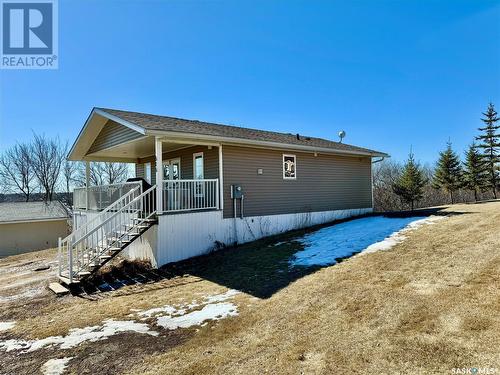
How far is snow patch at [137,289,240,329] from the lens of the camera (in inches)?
185

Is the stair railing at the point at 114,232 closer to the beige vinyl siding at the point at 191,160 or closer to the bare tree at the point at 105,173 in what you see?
the beige vinyl siding at the point at 191,160

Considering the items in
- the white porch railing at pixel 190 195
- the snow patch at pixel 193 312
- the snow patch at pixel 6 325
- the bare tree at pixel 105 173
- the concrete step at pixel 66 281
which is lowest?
the snow patch at pixel 6 325

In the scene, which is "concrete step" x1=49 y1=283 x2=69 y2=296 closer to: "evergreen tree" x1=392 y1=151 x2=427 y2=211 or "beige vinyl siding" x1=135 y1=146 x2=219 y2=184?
"beige vinyl siding" x1=135 y1=146 x2=219 y2=184

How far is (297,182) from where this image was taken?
12.1m

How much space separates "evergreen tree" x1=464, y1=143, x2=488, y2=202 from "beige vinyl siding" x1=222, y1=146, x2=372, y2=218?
12.3 meters

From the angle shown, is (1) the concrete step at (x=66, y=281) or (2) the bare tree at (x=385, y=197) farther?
(2) the bare tree at (x=385, y=197)

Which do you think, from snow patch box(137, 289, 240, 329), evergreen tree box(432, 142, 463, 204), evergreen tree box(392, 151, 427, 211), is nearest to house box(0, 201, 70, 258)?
snow patch box(137, 289, 240, 329)

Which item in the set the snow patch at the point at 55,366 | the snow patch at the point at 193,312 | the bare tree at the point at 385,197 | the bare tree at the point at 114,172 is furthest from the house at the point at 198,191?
the bare tree at the point at 114,172

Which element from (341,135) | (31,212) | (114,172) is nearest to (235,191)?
(341,135)

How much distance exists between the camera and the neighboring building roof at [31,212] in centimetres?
2153

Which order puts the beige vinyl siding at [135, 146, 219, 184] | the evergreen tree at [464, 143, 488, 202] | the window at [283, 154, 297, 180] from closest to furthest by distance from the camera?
1. the beige vinyl siding at [135, 146, 219, 184]
2. the window at [283, 154, 297, 180]
3. the evergreen tree at [464, 143, 488, 202]

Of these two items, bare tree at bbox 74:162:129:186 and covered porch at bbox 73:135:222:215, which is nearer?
covered porch at bbox 73:135:222:215

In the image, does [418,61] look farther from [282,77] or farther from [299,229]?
[299,229]

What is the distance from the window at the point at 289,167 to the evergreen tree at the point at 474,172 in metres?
17.1
